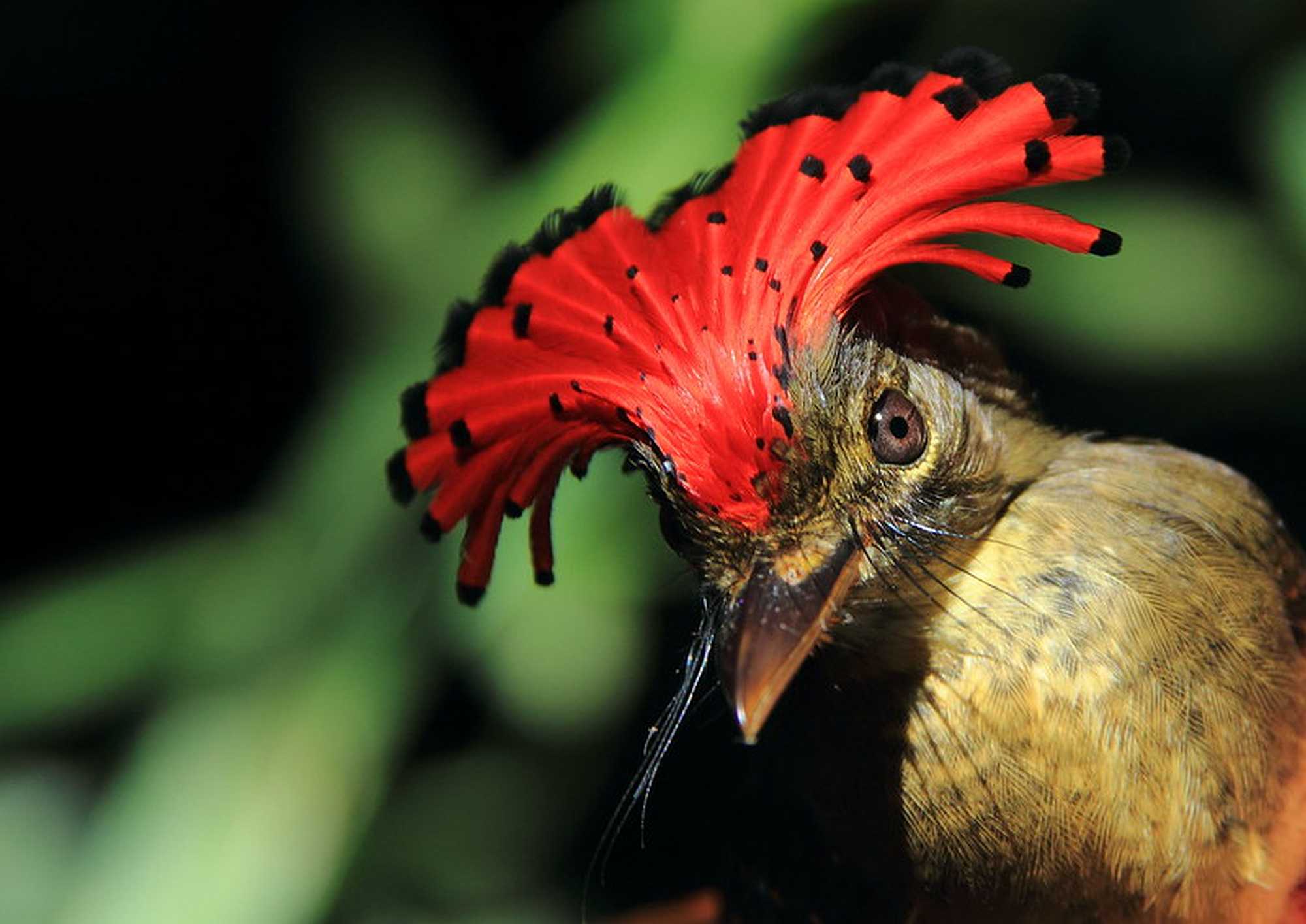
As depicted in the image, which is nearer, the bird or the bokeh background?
the bird

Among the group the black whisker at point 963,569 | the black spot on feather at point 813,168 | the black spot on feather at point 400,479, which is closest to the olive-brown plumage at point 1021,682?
the black whisker at point 963,569

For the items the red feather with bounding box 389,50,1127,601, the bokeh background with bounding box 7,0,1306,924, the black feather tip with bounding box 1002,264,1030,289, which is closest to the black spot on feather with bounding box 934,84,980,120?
the red feather with bounding box 389,50,1127,601

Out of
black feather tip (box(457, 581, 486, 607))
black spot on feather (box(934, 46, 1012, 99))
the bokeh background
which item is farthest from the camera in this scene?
the bokeh background

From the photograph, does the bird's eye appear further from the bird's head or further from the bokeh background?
the bokeh background

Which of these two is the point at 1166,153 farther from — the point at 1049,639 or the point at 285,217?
the point at 285,217

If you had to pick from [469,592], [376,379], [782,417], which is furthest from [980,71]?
[376,379]

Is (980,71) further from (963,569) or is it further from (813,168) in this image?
(963,569)

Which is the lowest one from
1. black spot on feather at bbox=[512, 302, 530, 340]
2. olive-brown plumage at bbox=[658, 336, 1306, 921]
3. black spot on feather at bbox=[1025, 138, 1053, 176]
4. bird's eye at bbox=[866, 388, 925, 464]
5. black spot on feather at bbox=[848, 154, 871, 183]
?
olive-brown plumage at bbox=[658, 336, 1306, 921]

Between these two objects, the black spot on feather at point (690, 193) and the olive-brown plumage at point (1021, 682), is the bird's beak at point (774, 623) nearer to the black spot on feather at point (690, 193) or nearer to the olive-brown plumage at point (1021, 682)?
the olive-brown plumage at point (1021, 682)
